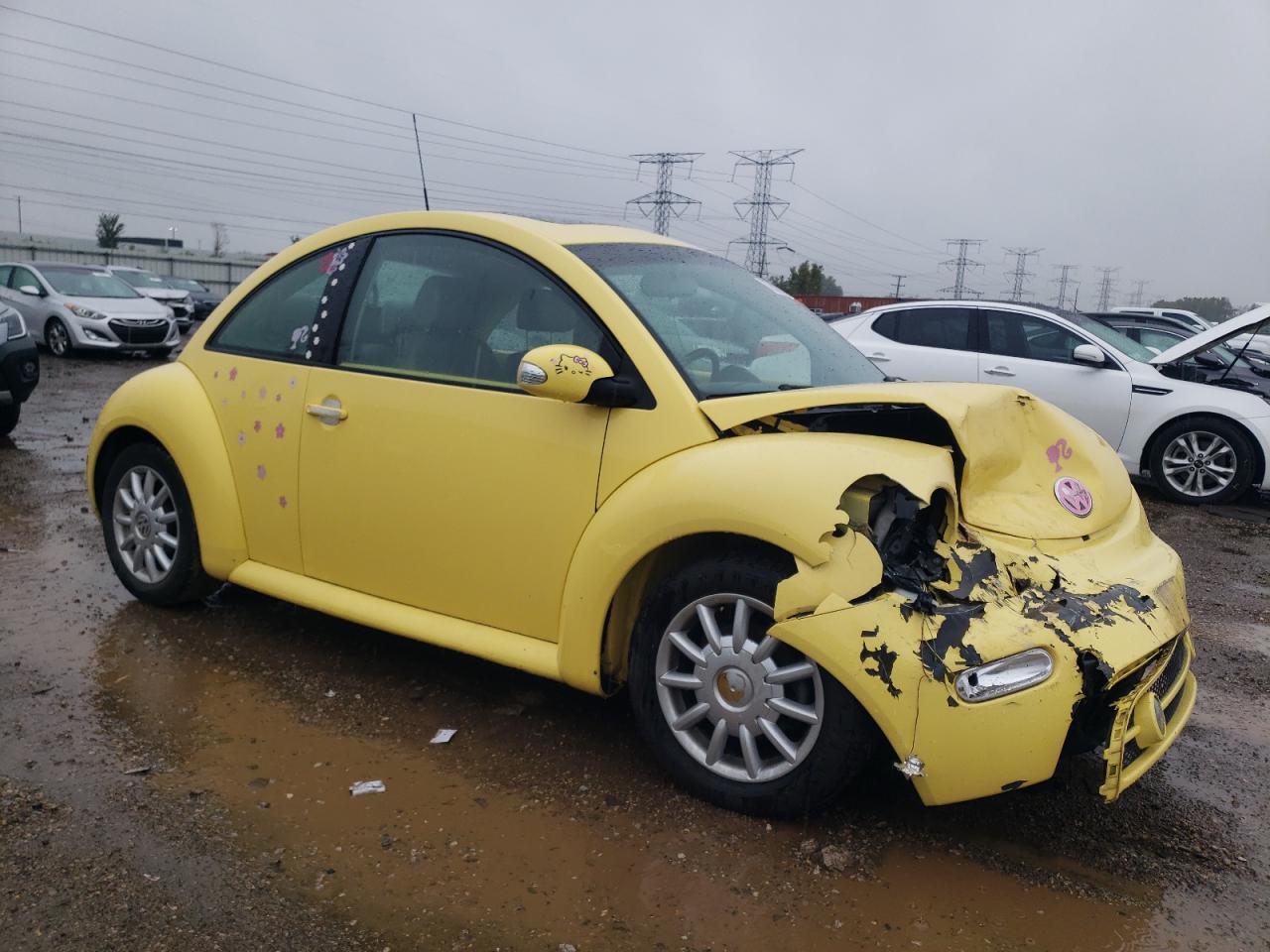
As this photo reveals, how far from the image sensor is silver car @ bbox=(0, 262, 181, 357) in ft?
52.4

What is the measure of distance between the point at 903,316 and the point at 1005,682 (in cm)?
734

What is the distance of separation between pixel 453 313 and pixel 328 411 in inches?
23.2

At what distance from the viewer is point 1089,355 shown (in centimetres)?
847

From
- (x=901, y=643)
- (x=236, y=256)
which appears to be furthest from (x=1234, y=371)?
(x=236, y=256)

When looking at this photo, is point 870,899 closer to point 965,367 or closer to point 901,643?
point 901,643

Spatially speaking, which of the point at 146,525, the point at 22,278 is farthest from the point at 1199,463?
the point at 22,278

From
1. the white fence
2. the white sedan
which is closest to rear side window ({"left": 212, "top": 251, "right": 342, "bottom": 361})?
the white sedan

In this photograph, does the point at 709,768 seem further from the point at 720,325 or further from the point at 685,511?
the point at 720,325

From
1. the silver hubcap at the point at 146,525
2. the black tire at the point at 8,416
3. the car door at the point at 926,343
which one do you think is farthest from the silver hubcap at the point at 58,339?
the silver hubcap at the point at 146,525

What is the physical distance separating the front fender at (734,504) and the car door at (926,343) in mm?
6353

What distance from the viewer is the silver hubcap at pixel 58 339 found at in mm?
16125

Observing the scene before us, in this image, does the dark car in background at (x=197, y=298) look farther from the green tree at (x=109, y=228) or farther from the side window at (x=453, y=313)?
the green tree at (x=109, y=228)

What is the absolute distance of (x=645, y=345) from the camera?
122 inches

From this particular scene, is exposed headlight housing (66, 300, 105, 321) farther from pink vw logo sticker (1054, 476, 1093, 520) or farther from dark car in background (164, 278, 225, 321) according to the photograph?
pink vw logo sticker (1054, 476, 1093, 520)
